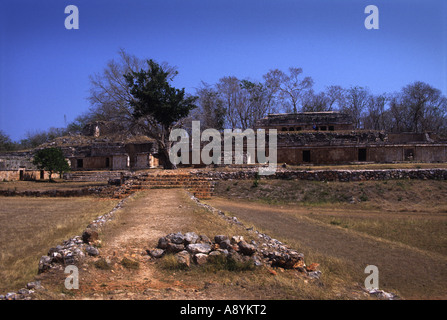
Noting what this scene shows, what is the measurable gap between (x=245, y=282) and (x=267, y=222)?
6.05 metres

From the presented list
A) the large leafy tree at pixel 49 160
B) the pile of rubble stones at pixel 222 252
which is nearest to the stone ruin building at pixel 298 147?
the large leafy tree at pixel 49 160

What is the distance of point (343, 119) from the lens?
31.8 meters

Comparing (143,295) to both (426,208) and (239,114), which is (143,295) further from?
(239,114)

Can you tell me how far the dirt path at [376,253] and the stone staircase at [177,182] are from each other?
6.00 metres

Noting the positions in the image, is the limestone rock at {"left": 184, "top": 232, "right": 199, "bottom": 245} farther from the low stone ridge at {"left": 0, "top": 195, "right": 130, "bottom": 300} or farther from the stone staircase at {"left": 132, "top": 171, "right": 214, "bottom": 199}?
the stone staircase at {"left": 132, "top": 171, "right": 214, "bottom": 199}

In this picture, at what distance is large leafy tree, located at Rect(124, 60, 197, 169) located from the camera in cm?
2380

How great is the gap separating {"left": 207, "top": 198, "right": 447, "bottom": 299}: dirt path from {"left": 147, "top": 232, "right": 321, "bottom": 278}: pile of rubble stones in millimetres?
1563

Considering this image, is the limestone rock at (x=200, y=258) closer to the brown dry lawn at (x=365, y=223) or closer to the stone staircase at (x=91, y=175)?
the brown dry lawn at (x=365, y=223)

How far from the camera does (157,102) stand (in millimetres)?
23859

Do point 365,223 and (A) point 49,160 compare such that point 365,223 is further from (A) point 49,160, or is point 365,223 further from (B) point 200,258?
(A) point 49,160

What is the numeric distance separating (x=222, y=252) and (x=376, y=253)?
4.41 m

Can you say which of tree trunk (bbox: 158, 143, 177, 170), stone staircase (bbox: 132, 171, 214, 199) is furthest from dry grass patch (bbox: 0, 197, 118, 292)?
tree trunk (bbox: 158, 143, 177, 170)

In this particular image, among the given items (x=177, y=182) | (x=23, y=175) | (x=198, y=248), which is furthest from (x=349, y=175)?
(x=23, y=175)
